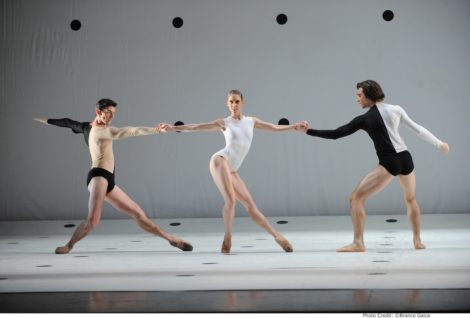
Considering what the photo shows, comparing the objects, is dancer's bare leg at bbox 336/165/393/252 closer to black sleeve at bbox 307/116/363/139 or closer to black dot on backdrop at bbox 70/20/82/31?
black sleeve at bbox 307/116/363/139

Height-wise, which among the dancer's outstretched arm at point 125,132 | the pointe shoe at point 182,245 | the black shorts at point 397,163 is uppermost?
the dancer's outstretched arm at point 125,132

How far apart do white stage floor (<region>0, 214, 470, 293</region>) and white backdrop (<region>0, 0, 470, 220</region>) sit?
0.71 m

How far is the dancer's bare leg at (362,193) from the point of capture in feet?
19.4

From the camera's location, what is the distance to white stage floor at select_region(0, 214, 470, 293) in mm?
4402

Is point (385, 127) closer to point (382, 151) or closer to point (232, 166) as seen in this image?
point (382, 151)

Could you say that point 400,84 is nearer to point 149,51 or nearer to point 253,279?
point 149,51

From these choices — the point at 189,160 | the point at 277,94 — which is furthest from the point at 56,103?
the point at 277,94

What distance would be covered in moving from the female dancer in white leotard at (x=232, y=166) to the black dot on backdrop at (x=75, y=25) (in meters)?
3.79

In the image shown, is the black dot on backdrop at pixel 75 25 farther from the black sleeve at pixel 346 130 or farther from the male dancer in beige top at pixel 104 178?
the black sleeve at pixel 346 130

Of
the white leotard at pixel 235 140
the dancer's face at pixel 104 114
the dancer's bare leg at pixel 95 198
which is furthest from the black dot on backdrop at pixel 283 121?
the dancer's bare leg at pixel 95 198

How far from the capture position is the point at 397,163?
5.86 metres

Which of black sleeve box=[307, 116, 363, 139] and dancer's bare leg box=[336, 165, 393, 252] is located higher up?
black sleeve box=[307, 116, 363, 139]

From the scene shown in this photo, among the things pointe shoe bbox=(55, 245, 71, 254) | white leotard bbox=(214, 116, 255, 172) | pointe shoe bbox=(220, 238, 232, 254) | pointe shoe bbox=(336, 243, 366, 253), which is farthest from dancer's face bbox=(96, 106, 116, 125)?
pointe shoe bbox=(336, 243, 366, 253)

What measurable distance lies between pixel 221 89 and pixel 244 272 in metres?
4.77
